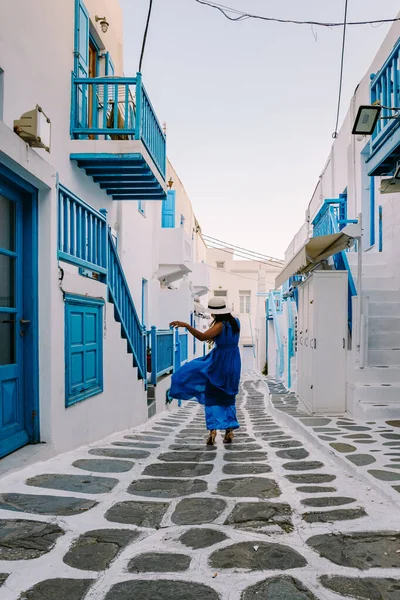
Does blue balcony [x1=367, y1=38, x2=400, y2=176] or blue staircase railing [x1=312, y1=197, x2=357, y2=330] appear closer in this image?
blue balcony [x1=367, y1=38, x2=400, y2=176]

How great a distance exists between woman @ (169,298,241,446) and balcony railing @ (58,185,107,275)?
4.84 ft

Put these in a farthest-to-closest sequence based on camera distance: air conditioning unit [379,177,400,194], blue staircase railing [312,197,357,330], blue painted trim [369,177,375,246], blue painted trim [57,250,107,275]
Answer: blue painted trim [369,177,375,246], blue staircase railing [312,197,357,330], air conditioning unit [379,177,400,194], blue painted trim [57,250,107,275]

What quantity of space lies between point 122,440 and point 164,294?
10421mm

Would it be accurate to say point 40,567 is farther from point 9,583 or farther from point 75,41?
point 75,41

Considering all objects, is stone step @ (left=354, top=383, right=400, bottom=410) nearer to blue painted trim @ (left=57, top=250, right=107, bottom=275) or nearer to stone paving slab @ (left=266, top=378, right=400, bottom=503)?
stone paving slab @ (left=266, top=378, right=400, bottom=503)

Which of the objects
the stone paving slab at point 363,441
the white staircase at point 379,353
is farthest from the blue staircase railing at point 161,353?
the white staircase at point 379,353

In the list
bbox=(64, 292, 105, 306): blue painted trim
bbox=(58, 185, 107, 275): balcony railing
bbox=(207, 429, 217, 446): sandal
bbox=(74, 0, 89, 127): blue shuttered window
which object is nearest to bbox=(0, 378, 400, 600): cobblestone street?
bbox=(207, 429, 217, 446): sandal

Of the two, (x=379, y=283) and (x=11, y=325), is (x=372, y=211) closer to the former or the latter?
(x=379, y=283)

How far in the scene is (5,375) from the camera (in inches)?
161

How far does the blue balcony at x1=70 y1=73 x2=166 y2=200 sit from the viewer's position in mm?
7367

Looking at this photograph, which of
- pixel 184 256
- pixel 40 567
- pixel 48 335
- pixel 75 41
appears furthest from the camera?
pixel 184 256

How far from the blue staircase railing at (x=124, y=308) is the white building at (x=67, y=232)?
22 mm

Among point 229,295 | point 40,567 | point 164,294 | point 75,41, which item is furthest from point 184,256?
point 229,295

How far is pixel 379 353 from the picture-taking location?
298 inches
